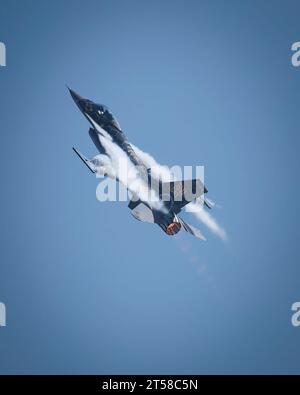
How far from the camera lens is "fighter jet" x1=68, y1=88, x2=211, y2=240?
4053 centimetres

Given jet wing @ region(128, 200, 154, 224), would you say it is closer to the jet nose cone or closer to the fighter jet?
the fighter jet

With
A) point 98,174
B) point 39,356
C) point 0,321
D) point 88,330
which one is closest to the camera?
point 98,174

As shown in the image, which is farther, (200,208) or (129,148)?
(200,208)

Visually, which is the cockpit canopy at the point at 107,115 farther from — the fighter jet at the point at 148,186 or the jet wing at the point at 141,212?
the jet wing at the point at 141,212

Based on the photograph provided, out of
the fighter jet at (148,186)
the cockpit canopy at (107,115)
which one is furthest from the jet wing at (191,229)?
the cockpit canopy at (107,115)

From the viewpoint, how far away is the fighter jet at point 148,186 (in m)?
40.5

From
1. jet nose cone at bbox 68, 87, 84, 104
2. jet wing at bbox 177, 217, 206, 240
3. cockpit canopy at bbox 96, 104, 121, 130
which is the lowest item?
jet wing at bbox 177, 217, 206, 240

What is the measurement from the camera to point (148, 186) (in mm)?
41812

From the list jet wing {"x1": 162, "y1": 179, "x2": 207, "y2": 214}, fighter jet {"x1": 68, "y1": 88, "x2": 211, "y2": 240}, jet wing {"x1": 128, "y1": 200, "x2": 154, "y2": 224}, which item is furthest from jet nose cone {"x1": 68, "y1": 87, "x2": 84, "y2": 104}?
jet wing {"x1": 162, "y1": 179, "x2": 207, "y2": 214}

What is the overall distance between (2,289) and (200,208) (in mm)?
26936

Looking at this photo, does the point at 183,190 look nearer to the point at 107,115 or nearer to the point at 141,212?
the point at 141,212
